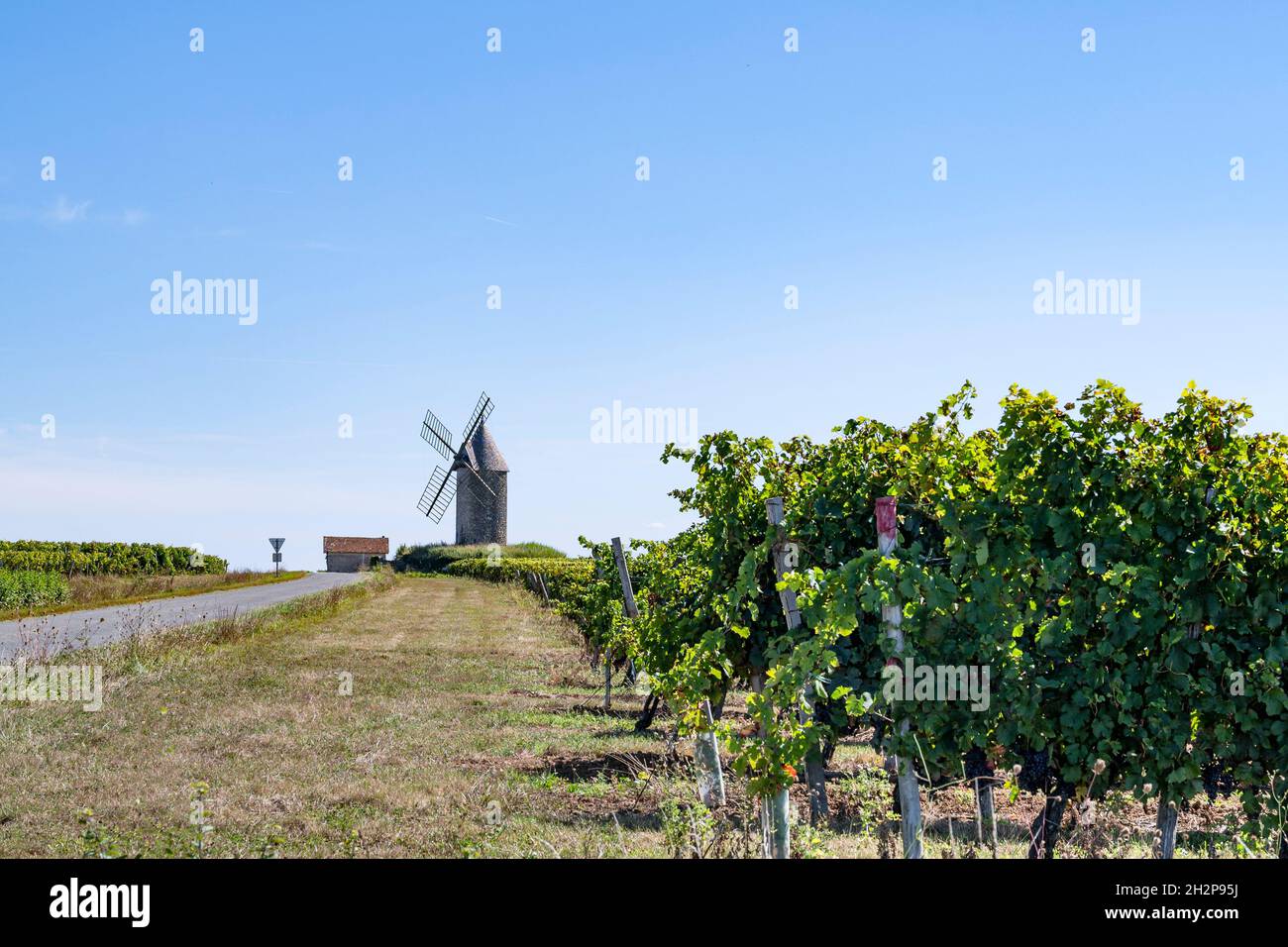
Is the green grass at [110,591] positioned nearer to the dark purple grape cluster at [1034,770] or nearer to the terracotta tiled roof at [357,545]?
the dark purple grape cluster at [1034,770]

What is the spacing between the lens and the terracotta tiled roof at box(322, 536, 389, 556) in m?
91.9

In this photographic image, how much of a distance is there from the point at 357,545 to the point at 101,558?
40299 millimetres

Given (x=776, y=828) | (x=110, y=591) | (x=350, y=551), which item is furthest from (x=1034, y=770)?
(x=350, y=551)

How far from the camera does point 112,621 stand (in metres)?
24.7

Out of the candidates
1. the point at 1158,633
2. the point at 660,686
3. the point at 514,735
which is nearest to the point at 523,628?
the point at 514,735

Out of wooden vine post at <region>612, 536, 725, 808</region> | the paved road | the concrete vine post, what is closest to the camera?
the concrete vine post

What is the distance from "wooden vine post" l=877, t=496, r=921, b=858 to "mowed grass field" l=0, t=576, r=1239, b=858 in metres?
0.21

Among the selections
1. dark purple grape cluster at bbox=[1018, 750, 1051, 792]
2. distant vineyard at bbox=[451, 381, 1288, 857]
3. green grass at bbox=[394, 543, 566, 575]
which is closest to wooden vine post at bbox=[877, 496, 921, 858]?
distant vineyard at bbox=[451, 381, 1288, 857]

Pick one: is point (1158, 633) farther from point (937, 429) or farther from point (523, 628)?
point (523, 628)

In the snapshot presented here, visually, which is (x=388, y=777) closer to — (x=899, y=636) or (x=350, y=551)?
(x=899, y=636)

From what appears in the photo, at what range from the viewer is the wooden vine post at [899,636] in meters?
6.16

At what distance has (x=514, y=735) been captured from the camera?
12328 millimetres

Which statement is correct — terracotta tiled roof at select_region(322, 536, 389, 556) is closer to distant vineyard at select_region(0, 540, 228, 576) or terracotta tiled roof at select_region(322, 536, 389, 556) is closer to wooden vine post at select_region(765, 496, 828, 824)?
distant vineyard at select_region(0, 540, 228, 576)
